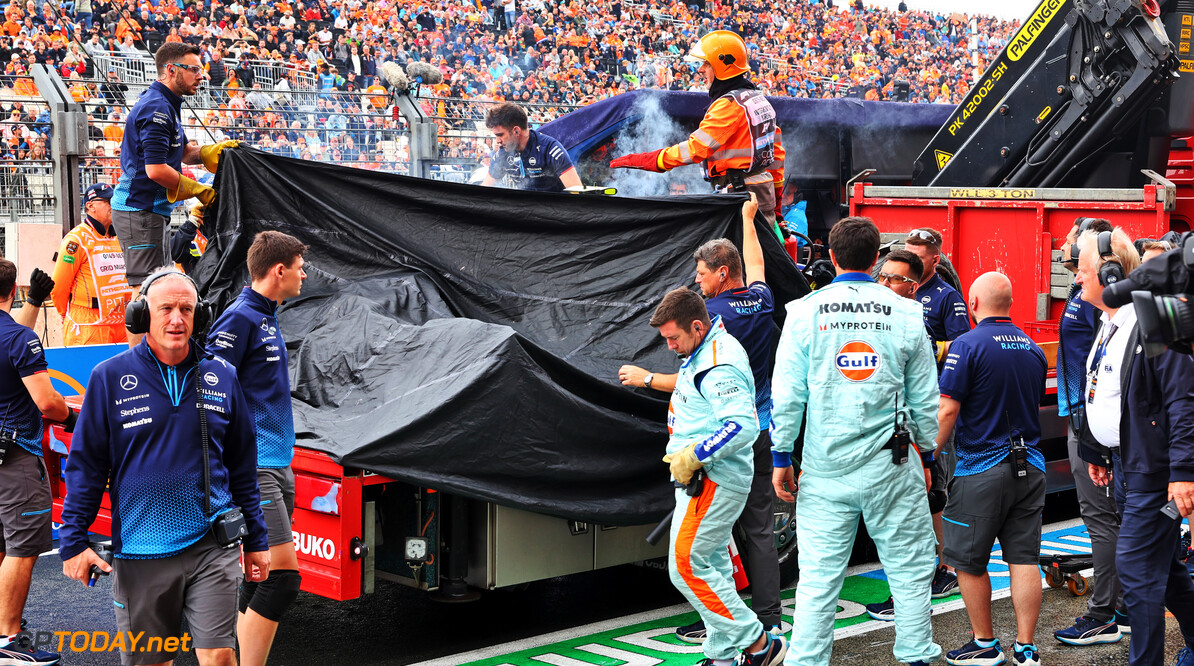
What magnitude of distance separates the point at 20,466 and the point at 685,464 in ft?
9.52

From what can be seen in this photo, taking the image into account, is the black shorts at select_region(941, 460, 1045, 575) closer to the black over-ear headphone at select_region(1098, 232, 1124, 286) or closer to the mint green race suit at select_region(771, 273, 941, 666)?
the mint green race suit at select_region(771, 273, 941, 666)

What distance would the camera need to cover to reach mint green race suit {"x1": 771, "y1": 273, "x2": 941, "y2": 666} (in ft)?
14.0

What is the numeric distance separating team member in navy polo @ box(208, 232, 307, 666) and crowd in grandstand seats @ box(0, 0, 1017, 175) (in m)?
7.19

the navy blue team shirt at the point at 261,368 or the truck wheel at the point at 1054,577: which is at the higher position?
the navy blue team shirt at the point at 261,368

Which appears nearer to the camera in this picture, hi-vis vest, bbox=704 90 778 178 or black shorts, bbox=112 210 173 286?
black shorts, bbox=112 210 173 286

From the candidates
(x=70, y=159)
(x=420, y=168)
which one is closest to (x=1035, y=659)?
(x=70, y=159)

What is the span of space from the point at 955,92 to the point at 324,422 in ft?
85.2

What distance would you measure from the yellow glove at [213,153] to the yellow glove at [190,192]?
12cm

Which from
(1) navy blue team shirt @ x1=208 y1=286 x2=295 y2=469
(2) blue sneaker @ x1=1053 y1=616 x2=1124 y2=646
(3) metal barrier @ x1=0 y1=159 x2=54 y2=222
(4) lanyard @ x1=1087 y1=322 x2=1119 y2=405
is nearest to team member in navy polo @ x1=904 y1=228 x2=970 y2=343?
(4) lanyard @ x1=1087 y1=322 x2=1119 y2=405

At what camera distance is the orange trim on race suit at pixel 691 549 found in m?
4.50

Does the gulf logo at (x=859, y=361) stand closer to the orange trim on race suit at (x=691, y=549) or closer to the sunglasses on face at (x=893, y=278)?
the orange trim on race suit at (x=691, y=549)

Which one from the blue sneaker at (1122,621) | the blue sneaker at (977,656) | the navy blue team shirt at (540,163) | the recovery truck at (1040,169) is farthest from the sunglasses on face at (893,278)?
the navy blue team shirt at (540,163)

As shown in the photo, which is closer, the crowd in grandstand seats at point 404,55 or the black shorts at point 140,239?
the black shorts at point 140,239

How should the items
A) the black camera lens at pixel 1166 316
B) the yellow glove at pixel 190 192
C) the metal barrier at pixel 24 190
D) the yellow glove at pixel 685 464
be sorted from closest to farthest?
the black camera lens at pixel 1166 316 → the yellow glove at pixel 685 464 → the yellow glove at pixel 190 192 → the metal barrier at pixel 24 190
